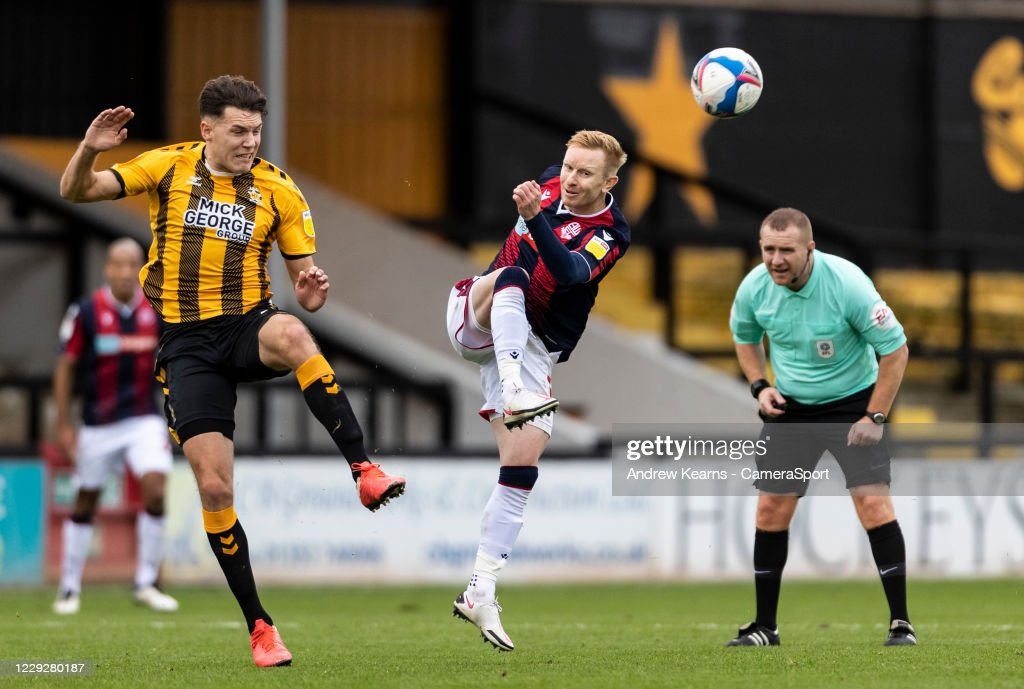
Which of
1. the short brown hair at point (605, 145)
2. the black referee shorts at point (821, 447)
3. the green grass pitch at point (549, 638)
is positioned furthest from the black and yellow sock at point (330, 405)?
the black referee shorts at point (821, 447)

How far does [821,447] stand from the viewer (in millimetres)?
7508

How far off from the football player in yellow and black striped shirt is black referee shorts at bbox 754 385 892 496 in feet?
6.42

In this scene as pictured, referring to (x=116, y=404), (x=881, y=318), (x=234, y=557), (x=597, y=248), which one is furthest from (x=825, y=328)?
(x=116, y=404)

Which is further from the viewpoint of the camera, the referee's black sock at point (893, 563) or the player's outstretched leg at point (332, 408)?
the referee's black sock at point (893, 563)

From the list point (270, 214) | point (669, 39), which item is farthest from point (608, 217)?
point (669, 39)

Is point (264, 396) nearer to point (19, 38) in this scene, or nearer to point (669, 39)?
point (19, 38)

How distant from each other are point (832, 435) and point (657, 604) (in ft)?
12.5

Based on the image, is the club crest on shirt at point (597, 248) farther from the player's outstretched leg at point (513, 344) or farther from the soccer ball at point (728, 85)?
the soccer ball at point (728, 85)

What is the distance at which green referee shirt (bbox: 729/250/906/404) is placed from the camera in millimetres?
7359

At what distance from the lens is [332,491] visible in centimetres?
1233

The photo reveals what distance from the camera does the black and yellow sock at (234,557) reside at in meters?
6.59

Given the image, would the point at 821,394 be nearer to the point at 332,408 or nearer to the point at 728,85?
the point at 728,85

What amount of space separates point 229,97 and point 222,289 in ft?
2.45

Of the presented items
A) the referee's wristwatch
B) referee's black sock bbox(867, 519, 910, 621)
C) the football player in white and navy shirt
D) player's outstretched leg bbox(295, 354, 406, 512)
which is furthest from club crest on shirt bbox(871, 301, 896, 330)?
player's outstretched leg bbox(295, 354, 406, 512)
